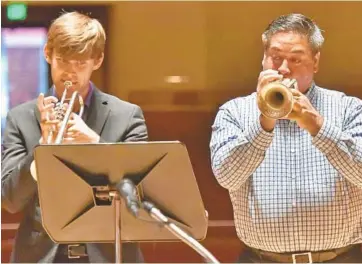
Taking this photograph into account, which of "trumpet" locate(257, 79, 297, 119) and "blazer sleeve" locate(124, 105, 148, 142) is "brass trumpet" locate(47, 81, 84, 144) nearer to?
"blazer sleeve" locate(124, 105, 148, 142)

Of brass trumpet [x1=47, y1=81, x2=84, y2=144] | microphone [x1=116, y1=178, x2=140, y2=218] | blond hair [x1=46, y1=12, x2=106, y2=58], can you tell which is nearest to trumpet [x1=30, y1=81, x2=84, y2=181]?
brass trumpet [x1=47, y1=81, x2=84, y2=144]

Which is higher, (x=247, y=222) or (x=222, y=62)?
(x=222, y=62)

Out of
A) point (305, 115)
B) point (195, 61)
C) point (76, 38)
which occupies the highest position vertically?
point (76, 38)

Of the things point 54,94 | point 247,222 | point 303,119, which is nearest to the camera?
point 303,119

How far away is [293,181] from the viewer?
2148 mm

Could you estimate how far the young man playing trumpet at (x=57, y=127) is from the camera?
2.12 metres

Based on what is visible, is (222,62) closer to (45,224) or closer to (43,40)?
(43,40)

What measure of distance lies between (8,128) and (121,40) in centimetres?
70

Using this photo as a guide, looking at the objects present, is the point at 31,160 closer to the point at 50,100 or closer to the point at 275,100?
the point at 50,100

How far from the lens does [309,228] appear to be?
2113 mm

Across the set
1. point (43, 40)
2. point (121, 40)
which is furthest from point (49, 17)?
point (121, 40)

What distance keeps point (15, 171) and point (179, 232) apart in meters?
0.74

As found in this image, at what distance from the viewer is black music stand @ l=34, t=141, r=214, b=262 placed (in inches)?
67.5

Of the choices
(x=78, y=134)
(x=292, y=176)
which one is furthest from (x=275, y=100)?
(x=78, y=134)
